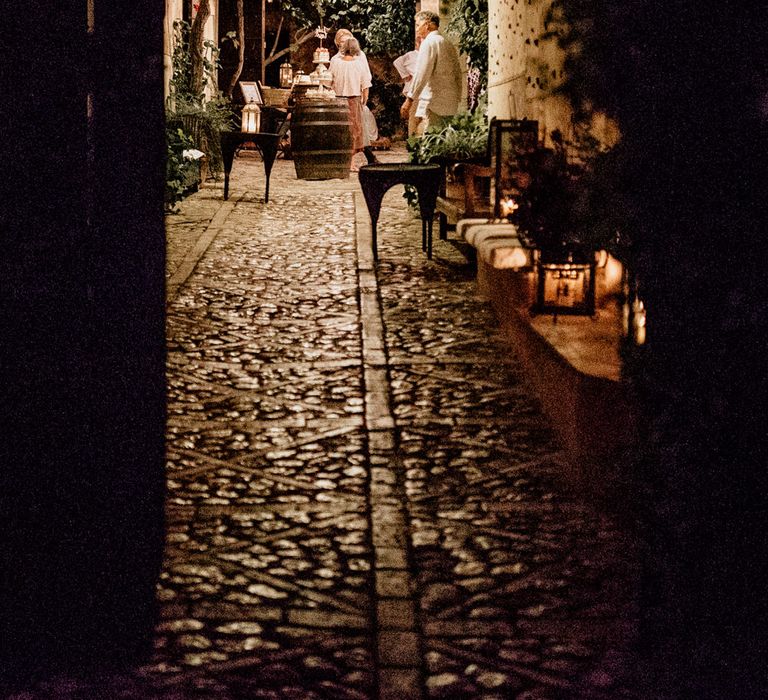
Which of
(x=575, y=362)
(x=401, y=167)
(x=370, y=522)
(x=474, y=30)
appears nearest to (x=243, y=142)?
(x=474, y=30)

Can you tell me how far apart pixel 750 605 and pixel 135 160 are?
2.33 metres

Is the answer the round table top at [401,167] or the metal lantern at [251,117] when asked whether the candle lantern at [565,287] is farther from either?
the metal lantern at [251,117]

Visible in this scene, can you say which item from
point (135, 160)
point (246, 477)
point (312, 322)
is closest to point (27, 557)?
point (135, 160)

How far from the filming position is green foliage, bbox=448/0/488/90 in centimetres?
1215

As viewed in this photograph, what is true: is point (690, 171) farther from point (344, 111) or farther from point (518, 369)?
point (344, 111)

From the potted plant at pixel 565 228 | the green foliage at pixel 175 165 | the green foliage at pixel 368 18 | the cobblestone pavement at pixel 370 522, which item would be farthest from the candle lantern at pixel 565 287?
the green foliage at pixel 368 18

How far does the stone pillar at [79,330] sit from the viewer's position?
3.21 meters

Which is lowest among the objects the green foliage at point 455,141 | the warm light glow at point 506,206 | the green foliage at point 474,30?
the warm light glow at point 506,206

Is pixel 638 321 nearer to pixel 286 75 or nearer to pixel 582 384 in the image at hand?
pixel 582 384

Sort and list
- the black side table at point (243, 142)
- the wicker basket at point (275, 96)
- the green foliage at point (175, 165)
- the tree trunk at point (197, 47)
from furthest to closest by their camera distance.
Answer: the wicker basket at point (275, 96)
the tree trunk at point (197, 47)
the black side table at point (243, 142)
the green foliage at point (175, 165)

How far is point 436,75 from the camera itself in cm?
1274

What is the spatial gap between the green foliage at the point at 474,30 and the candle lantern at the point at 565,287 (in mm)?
6518

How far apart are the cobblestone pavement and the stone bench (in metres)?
0.16

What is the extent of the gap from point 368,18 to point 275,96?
2.62 m
